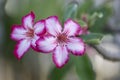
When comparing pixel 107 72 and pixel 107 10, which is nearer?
pixel 107 10

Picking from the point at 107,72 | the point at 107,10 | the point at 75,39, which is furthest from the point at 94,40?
the point at 107,72

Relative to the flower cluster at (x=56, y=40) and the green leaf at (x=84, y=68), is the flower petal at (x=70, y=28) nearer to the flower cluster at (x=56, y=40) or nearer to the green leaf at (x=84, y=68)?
the flower cluster at (x=56, y=40)

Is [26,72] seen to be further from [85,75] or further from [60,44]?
[60,44]

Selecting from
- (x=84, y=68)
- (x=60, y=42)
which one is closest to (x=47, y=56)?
(x=84, y=68)

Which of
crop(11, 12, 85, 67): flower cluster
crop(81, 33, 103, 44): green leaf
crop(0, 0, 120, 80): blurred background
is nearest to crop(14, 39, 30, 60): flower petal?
crop(11, 12, 85, 67): flower cluster

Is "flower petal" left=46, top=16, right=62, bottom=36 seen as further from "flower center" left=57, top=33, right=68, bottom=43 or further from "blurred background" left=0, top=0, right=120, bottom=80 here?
"blurred background" left=0, top=0, right=120, bottom=80
